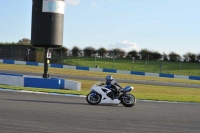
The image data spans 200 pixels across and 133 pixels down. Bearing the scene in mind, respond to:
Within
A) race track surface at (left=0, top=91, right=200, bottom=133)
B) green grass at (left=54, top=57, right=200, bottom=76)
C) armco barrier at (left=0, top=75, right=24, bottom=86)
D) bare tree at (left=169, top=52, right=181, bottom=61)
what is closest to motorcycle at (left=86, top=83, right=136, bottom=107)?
race track surface at (left=0, top=91, right=200, bottom=133)

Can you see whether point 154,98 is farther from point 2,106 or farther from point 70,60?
point 70,60

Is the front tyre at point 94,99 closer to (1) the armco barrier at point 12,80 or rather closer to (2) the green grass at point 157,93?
(2) the green grass at point 157,93

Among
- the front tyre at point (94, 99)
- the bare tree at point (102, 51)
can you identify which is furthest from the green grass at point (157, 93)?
the bare tree at point (102, 51)

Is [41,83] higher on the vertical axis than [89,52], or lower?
lower

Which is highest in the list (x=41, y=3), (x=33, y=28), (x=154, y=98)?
(x=41, y=3)

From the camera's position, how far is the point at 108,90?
13867 mm

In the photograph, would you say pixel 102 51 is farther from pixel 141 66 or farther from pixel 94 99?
pixel 94 99

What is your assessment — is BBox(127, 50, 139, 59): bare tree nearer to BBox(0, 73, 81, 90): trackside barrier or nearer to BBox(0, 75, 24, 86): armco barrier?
BBox(0, 73, 81, 90): trackside barrier

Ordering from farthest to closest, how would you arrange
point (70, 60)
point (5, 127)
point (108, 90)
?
point (70, 60) → point (108, 90) → point (5, 127)

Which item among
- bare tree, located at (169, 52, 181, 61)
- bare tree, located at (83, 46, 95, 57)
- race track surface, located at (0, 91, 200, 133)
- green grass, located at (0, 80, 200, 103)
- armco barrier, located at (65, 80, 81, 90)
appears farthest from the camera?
bare tree, located at (83, 46, 95, 57)

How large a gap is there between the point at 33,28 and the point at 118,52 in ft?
138

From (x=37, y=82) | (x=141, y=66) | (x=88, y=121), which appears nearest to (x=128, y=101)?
(x=88, y=121)

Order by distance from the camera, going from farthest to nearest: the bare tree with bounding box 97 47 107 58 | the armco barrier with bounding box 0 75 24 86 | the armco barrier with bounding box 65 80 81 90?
the bare tree with bounding box 97 47 107 58 < the armco barrier with bounding box 65 80 81 90 < the armco barrier with bounding box 0 75 24 86

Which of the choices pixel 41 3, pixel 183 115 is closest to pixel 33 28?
pixel 41 3
